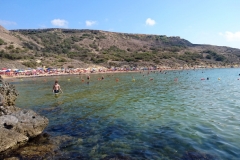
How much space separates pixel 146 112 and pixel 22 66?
58.6 meters

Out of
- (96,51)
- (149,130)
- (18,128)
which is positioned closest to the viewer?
(18,128)

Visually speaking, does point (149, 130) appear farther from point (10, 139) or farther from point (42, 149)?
point (10, 139)

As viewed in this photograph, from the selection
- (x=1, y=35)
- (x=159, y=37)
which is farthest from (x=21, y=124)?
(x=159, y=37)

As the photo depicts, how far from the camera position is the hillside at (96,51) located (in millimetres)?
75288

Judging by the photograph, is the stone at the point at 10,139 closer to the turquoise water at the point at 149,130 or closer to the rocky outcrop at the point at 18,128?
the rocky outcrop at the point at 18,128

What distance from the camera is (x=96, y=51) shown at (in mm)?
104562

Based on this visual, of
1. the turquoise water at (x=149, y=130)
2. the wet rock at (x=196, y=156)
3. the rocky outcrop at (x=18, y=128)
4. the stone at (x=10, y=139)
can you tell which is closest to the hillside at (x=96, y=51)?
the turquoise water at (x=149, y=130)

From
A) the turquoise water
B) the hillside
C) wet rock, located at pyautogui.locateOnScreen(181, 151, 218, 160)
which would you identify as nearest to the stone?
the turquoise water

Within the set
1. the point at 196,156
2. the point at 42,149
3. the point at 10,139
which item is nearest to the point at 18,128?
the point at 10,139

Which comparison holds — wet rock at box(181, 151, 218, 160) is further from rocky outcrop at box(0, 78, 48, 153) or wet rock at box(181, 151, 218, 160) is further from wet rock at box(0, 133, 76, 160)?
rocky outcrop at box(0, 78, 48, 153)

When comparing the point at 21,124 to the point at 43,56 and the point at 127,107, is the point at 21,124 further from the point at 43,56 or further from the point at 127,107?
the point at 43,56

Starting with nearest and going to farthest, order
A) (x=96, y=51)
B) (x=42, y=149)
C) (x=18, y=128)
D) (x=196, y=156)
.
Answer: (x=196, y=156)
(x=42, y=149)
(x=18, y=128)
(x=96, y=51)

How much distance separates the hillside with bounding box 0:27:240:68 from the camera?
75.3 metres

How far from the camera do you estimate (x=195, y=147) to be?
26.5ft
